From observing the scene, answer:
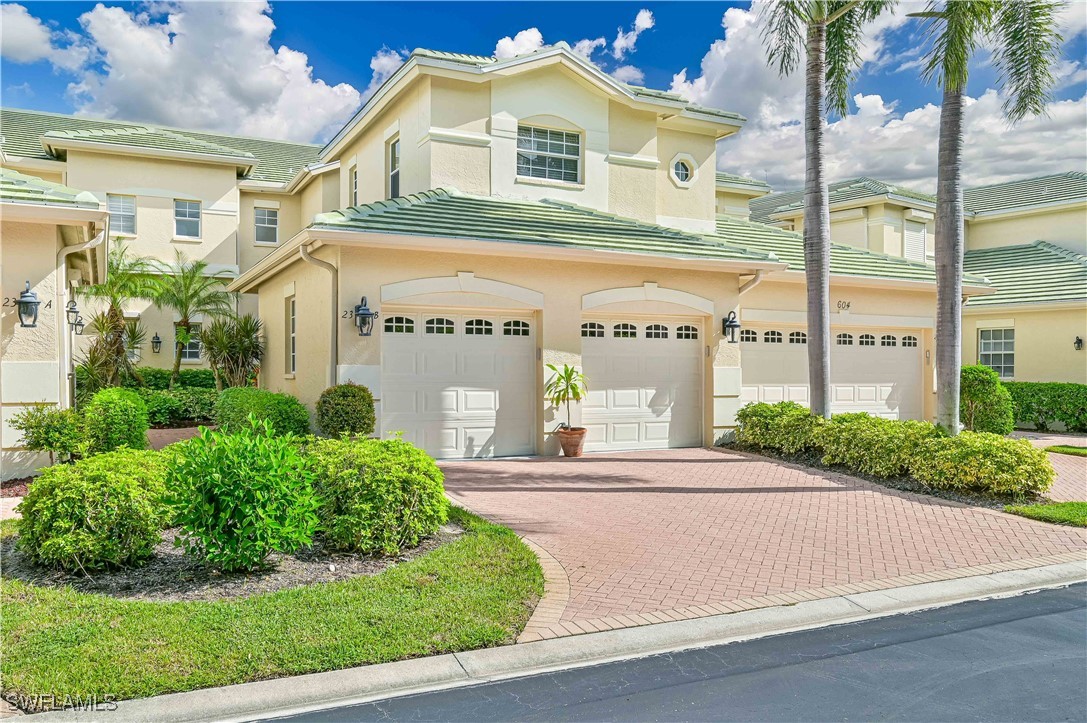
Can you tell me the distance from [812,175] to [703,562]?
898cm

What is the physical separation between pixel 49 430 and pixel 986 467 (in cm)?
1244

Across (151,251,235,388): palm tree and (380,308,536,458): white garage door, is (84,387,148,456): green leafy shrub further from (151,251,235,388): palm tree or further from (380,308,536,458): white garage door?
(151,251,235,388): palm tree

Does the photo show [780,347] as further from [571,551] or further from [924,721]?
[924,721]

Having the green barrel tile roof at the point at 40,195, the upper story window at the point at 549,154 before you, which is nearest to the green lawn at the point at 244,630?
the green barrel tile roof at the point at 40,195

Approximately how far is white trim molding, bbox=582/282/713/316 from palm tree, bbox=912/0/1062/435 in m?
4.24

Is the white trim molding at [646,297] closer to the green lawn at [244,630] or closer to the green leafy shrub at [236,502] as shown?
the green lawn at [244,630]

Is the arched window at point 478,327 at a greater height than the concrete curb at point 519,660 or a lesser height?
greater

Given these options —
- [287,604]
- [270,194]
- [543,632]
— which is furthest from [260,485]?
[270,194]

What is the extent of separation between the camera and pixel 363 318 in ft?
38.6

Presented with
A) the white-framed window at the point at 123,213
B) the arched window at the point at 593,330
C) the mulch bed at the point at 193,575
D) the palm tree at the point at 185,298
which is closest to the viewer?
the mulch bed at the point at 193,575

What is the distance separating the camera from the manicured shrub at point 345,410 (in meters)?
11.3

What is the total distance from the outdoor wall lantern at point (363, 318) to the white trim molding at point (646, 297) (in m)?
3.91

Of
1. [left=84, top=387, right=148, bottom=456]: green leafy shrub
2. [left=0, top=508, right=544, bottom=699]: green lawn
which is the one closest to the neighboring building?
[left=84, top=387, right=148, bottom=456]: green leafy shrub

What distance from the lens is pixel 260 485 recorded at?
584 cm
